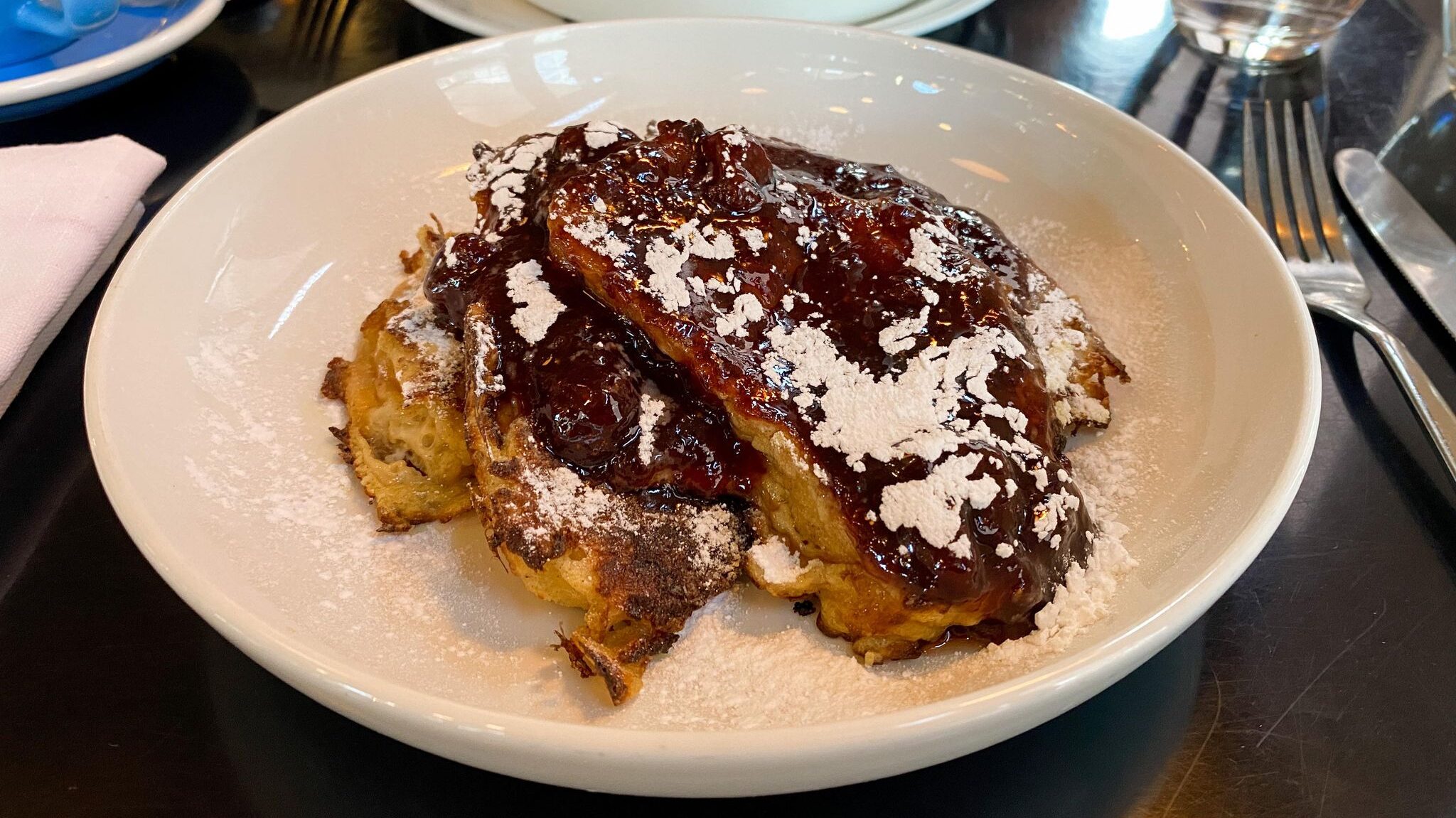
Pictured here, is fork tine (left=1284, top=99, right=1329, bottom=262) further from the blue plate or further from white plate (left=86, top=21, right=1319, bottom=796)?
the blue plate

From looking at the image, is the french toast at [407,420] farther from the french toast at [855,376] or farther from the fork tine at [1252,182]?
the fork tine at [1252,182]

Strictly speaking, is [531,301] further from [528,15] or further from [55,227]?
[528,15]

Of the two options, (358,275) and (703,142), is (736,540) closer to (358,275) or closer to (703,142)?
(703,142)

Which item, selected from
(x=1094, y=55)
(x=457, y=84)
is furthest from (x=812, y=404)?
(x=1094, y=55)

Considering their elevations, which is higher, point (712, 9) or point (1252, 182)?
point (712, 9)

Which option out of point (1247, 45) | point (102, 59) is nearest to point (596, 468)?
point (102, 59)
